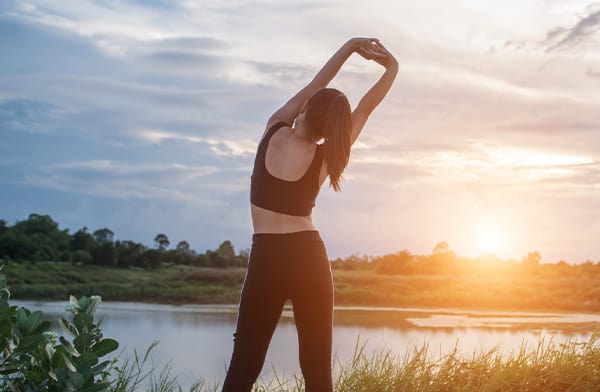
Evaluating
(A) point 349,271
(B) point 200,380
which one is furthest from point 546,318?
(B) point 200,380

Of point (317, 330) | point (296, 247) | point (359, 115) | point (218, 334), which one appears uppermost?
point (359, 115)

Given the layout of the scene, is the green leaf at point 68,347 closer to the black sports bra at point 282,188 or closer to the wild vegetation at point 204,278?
the black sports bra at point 282,188

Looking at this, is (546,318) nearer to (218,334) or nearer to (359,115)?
(218,334)

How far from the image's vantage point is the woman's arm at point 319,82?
3281 mm

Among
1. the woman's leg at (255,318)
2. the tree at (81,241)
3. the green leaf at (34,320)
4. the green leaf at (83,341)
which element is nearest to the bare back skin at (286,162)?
the woman's leg at (255,318)

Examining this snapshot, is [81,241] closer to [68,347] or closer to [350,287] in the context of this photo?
→ [350,287]

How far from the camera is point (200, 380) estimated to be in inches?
189

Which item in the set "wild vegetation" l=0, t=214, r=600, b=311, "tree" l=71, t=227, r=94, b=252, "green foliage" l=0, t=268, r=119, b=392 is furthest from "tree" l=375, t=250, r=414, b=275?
"green foliage" l=0, t=268, r=119, b=392

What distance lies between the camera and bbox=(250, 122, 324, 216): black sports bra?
3.19m

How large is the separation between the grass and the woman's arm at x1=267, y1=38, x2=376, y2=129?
216 cm

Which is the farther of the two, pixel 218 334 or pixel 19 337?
pixel 218 334

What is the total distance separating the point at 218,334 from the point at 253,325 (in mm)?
8318

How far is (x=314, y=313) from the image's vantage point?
3.32 meters

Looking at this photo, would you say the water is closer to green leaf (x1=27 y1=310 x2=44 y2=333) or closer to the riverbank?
the riverbank
